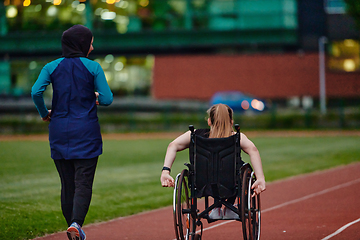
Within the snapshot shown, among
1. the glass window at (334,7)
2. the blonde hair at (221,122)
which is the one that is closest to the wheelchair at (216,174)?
the blonde hair at (221,122)

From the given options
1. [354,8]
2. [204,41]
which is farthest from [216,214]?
[204,41]

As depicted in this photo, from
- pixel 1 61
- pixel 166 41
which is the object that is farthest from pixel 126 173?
pixel 1 61

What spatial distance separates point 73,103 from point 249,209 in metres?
1.66

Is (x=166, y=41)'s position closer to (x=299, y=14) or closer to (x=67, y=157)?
(x=299, y=14)

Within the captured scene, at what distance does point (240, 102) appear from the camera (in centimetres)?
3512

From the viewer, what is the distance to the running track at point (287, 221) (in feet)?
20.1

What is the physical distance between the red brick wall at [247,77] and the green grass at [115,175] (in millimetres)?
17671

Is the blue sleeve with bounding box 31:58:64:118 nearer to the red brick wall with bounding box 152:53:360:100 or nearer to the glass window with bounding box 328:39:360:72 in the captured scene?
the red brick wall with bounding box 152:53:360:100

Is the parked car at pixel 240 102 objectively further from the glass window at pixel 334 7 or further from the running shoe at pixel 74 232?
the running shoe at pixel 74 232

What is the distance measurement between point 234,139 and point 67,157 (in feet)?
4.50

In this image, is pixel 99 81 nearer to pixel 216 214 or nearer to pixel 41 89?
pixel 41 89

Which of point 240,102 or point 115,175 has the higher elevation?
point 115,175

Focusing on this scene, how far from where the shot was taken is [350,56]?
39688 mm

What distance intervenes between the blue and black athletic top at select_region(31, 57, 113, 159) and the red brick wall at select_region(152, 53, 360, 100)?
3611 cm
